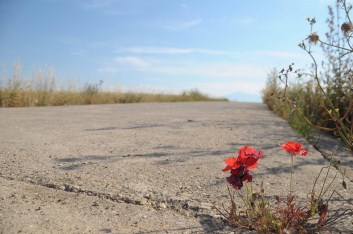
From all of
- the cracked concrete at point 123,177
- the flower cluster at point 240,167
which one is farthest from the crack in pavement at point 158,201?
the flower cluster at point 240,167

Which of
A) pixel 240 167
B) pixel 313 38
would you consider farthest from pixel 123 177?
pixel 313 38

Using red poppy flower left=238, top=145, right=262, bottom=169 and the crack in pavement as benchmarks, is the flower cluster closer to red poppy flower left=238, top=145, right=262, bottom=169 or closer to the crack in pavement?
red poppy flower left=238, top=145, right=262, bottom=169

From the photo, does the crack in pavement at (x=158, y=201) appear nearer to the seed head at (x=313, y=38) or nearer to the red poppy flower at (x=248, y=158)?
the red poppy flower at (x=248, y=158)

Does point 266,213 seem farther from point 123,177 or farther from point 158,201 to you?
point 123,177

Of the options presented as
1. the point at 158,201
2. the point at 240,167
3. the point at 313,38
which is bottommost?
the point at 158,201

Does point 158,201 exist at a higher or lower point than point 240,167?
lower

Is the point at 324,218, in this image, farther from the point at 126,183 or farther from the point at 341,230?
the point at 126,183

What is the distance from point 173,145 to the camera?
297 cm

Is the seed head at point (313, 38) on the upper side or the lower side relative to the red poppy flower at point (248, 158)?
upper

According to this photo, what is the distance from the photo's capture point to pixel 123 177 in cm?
206

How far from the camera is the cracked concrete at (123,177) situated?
1521 mm

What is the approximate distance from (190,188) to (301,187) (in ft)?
2.10

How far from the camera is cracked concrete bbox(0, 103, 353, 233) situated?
1.52 m

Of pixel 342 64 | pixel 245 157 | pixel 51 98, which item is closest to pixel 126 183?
pixel 245 157
